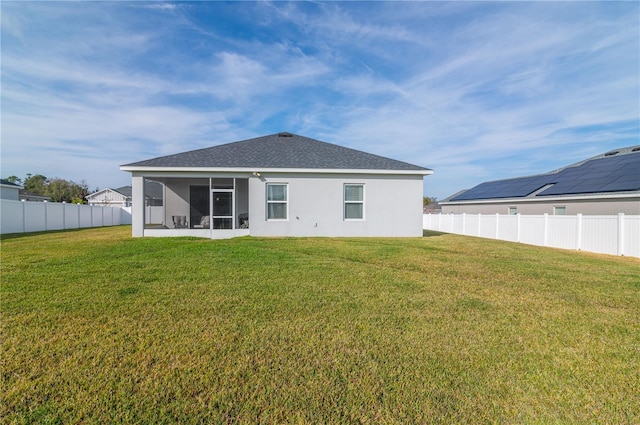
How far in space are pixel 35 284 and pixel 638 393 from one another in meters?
8.45

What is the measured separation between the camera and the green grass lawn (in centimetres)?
241

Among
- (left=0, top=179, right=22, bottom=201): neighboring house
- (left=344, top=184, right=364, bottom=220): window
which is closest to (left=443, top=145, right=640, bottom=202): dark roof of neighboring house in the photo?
(left=344, top=184, right=364, bottom=220): window

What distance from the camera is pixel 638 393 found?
2668 millimetres

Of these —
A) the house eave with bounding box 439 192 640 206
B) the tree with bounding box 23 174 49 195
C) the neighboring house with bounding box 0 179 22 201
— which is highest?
the tree with bounding box 23 174 49 195

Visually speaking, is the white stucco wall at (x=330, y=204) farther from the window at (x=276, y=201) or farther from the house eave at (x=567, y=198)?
the house eave at (x=567, y=198)

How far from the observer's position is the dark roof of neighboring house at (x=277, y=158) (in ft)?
45.1

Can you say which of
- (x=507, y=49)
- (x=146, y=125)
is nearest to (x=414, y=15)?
(x=507, y=49)

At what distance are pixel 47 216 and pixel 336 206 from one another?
1749 centimetres

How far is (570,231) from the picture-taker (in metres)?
13.1

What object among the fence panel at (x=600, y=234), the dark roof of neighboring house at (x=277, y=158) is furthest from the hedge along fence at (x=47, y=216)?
the fence panel at (x=600, y=234)

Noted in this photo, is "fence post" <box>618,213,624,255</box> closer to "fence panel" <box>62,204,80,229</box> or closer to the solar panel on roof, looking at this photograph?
the solar panel on roof

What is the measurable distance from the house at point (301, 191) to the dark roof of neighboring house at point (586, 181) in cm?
932

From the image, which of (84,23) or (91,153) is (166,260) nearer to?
(84,23)

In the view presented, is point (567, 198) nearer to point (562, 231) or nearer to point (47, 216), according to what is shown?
point (562, 231)
